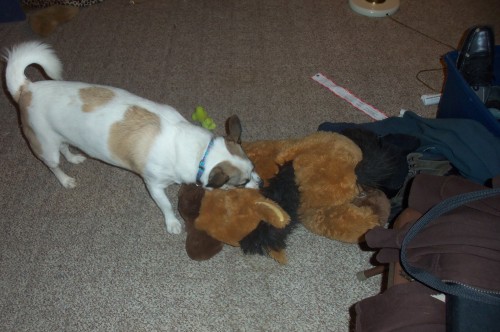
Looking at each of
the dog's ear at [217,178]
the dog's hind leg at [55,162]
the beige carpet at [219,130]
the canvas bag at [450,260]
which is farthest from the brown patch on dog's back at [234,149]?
the dog's hind leg at [55,162]

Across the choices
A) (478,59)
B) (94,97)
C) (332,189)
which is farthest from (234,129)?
(478,59)

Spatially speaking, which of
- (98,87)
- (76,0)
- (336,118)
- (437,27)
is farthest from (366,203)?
(76,0)

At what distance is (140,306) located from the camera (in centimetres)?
169

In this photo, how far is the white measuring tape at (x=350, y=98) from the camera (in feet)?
7.79

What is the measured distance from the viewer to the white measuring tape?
237 cm

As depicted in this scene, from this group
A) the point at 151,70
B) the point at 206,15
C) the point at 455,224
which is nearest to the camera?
the point at 455,224

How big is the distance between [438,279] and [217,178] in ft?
2.73

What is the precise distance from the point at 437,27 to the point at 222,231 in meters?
2.63

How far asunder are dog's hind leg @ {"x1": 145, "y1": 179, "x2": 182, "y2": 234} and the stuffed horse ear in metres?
0.19

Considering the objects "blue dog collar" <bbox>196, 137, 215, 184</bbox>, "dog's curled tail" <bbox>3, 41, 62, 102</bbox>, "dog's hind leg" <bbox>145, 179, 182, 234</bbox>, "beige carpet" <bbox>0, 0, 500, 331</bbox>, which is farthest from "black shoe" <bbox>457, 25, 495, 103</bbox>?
"dog's curled tail" <bbox>3, 41, 62, 102</bbox>

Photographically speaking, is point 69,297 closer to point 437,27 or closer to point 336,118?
point 336,118

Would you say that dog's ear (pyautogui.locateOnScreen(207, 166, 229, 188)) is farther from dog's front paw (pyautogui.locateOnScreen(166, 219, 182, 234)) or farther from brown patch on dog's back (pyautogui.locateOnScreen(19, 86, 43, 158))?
brown patch on dog's back (pyautogui.locateOnScreen(19, 86, 43, 158))

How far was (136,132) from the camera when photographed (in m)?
1.60

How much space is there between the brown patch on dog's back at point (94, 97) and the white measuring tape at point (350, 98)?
1480 mm
